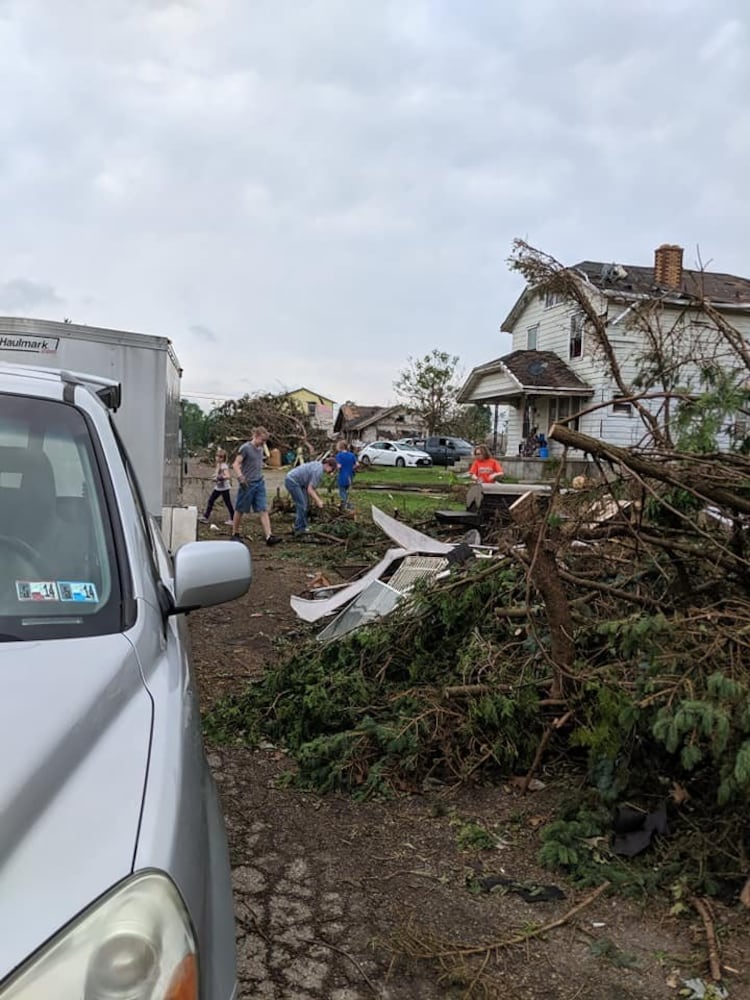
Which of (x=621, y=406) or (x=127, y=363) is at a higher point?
(x=127, y=363)

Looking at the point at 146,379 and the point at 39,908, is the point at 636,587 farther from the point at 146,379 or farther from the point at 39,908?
the point at 146,379

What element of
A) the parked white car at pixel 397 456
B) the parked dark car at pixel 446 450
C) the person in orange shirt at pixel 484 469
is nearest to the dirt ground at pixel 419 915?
the person in orange shirt at pixel 484 469

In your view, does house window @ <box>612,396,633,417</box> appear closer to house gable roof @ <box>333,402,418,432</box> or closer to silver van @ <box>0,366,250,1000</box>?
silver van @ <box>0,366,250,1000</box>

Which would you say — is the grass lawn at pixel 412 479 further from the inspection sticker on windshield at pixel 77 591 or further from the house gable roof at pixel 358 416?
the house gable roof at pixel 358 416

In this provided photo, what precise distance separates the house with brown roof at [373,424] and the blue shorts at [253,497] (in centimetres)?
5118

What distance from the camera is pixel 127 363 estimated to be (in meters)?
8.27

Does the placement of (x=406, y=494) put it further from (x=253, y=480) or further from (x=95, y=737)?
(x=95, y=737)

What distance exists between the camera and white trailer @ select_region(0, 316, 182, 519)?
7824 mm

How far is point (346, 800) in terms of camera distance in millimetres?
3777

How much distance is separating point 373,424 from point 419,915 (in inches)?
2802

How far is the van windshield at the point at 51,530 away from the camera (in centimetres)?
191

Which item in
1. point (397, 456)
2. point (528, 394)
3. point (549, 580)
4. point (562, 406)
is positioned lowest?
point (549, 580)

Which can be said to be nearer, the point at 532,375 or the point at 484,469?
the point at 484,469

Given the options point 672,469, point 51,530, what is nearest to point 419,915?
point 51,530
